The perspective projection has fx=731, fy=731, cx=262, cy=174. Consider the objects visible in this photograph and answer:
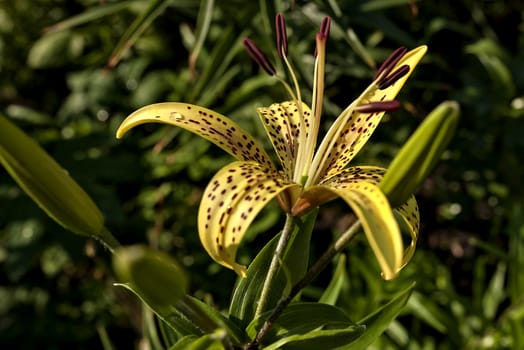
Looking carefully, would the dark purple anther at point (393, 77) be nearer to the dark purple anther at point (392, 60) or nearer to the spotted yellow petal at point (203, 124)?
the dark purple anther at point (392, 60)

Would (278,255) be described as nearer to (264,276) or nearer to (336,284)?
(264,276)

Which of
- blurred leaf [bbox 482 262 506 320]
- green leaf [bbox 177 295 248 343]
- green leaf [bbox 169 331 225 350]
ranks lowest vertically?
blurred leaf [bbox 482 262 506 320]

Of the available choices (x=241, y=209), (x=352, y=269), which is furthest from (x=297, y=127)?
(x=352, y=269)

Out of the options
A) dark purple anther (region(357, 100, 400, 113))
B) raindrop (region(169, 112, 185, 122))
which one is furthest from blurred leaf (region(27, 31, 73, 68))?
dark purple anther (region(357, 100, 400, 113))

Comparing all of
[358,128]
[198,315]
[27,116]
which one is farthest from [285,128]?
[27,116]

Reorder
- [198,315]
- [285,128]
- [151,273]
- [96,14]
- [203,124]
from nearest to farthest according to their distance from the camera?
[151,273]
[198,315]
[203,124]
[285,128]
[96,14]

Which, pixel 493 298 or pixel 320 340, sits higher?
pixel 320 340

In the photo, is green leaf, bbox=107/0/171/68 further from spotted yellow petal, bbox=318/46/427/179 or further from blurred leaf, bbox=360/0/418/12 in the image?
spotted yellow petal, bbox=318/46/427/179
